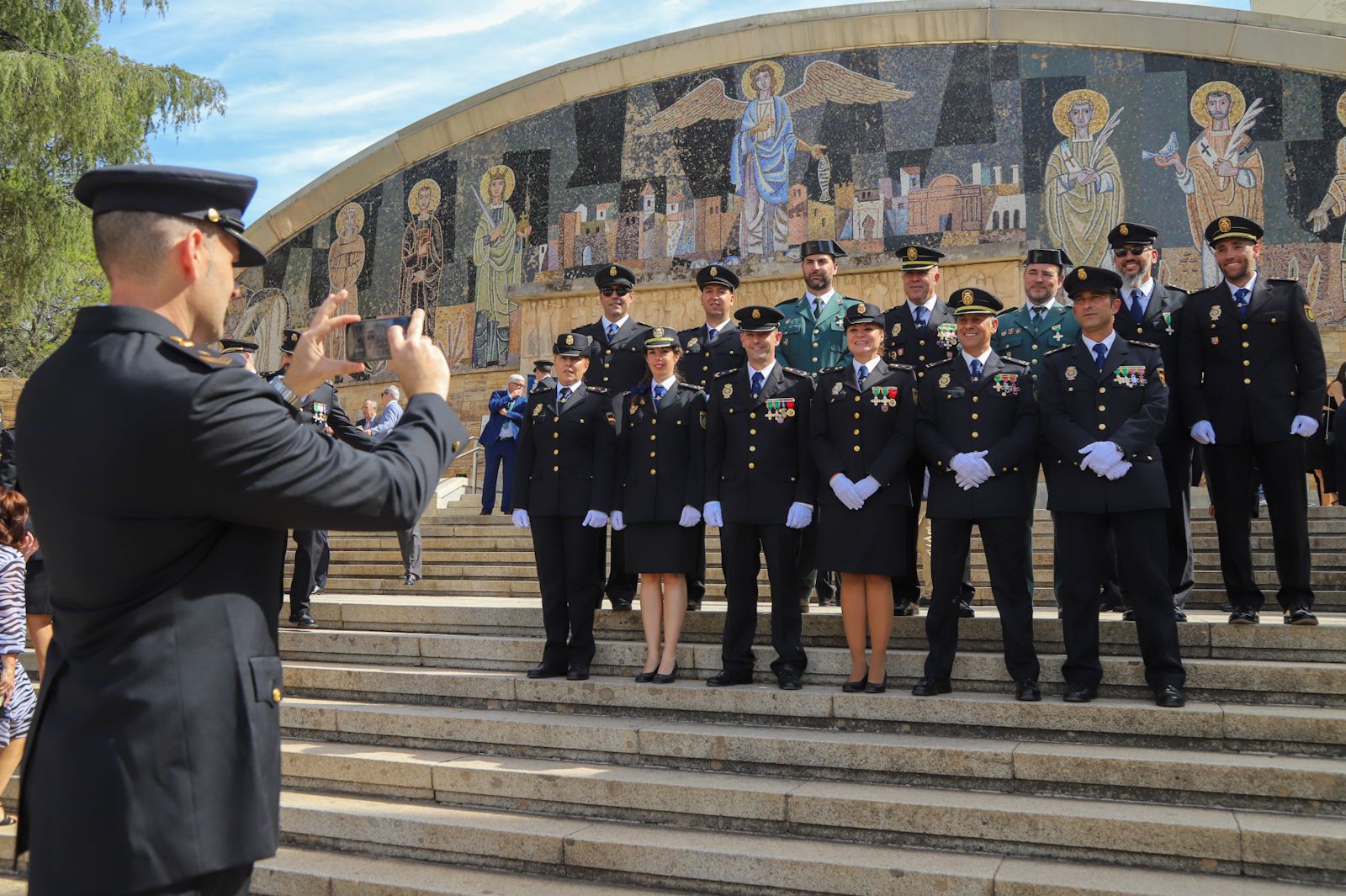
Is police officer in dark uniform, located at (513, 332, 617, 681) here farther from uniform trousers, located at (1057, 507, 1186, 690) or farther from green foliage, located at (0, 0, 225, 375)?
green foliage, located at (0, 0, 225, 375)

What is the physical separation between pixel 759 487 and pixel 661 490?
0.64 metres

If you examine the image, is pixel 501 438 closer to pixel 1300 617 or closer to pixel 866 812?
pixel 866 812

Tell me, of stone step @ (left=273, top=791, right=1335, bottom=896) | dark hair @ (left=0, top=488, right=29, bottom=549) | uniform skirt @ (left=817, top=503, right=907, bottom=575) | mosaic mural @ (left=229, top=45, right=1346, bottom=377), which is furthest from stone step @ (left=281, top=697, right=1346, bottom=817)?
mosaic mural @ (left=229, top=45, right=1346, bottom=377)

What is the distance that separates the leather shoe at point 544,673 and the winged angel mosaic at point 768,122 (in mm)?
12376

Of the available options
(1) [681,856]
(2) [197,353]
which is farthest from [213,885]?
(1) [681,856]

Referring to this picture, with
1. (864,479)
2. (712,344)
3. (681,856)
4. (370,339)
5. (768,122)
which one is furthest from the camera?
(768,122)

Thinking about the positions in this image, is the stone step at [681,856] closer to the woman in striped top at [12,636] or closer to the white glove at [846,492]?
the woman in striped top at [12,636]

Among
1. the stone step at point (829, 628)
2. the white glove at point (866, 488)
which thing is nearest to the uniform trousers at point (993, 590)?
the white glove at point (866, 488)

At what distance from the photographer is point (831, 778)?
4902 mm

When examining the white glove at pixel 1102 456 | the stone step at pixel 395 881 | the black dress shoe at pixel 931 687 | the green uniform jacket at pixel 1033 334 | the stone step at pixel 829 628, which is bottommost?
the stone step at pixel 395 881

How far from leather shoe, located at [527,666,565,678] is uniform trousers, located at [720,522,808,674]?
1006mm

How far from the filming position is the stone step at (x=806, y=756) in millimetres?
4320

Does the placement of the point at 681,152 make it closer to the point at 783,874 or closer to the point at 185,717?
the point at 783,874

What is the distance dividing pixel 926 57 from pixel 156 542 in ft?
59.2
